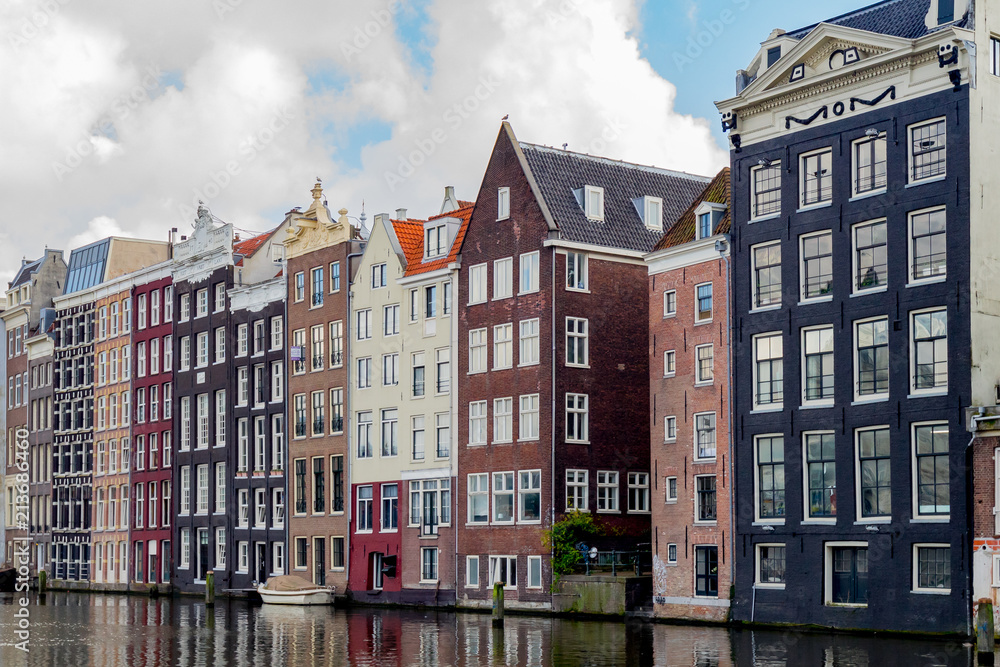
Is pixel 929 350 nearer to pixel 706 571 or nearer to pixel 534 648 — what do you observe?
pixel 706 571

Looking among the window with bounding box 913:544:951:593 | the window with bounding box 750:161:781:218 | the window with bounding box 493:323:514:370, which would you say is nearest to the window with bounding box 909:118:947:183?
the window with bounding box 750:161:781:218

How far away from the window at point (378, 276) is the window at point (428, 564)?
1267cm

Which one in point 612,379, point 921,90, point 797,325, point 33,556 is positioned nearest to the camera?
point 921,90

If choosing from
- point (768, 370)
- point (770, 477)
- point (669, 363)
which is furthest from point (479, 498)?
point (768, 370)

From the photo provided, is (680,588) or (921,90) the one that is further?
(680,588)

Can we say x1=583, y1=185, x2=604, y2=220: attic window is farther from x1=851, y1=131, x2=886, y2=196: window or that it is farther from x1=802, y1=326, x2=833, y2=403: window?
x1=851, y1=131, x2=886, y2=196: window

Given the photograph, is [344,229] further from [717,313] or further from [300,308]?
[717,313]

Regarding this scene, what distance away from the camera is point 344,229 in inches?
2862

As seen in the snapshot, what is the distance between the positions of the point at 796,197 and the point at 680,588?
1443cm

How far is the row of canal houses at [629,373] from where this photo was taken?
146 ft

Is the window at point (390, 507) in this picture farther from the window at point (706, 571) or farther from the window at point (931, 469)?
the window at point (931, 469)

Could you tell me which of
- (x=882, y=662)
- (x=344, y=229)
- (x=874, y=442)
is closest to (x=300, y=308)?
(x=344, y=229)

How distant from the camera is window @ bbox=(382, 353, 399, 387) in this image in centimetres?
6850

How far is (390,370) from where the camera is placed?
6894 centimetres
